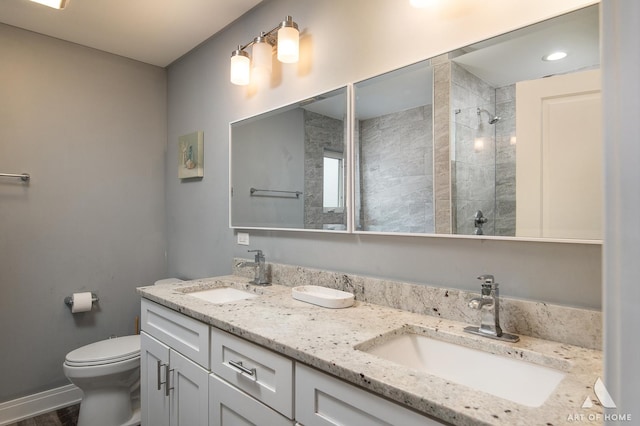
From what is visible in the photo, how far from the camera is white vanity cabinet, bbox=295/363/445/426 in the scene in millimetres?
723

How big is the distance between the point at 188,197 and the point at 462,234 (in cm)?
203

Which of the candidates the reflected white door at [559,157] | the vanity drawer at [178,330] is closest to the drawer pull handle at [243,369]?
the vanity drawer at [178,330]

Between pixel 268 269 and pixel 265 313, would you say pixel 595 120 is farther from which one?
pixel 268 269

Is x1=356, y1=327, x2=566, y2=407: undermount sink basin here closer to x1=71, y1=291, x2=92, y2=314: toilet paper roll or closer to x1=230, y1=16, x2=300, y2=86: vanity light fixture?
x1=230, y1=16, x2=300, y2=86: vanity light fixture

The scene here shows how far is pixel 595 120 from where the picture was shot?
2.99 ft

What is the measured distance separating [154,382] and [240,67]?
5.40ft

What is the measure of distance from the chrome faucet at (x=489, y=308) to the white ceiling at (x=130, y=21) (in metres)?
1.87

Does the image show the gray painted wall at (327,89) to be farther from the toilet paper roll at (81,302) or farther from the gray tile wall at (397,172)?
the toilet paper roll at (81,302)

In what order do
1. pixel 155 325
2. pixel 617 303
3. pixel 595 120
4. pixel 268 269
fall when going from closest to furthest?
1. pixel 617 303
2. pixel 595 120
3. pixel 155 325
4. pixel 268 269

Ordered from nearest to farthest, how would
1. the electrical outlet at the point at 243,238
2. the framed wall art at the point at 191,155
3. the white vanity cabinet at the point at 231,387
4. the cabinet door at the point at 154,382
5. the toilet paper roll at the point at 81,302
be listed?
1. the white vanity cabinet at the point at 231,387
2. the cabinet door at the point at 154,382
3. the electrical outlet at the point at 243,238
4. the toilet paper roll at the point at 81,302
5. the framed wall art at the point at 191,155

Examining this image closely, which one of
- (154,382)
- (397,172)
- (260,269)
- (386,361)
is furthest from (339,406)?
(154,382)

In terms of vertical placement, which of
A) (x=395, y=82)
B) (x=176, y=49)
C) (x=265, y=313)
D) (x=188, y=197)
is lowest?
(x=265, y=313)

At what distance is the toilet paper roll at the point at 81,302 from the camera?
90.7 inches

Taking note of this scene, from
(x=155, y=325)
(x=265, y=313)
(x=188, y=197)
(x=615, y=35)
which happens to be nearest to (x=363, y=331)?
(x=265, y=313)
